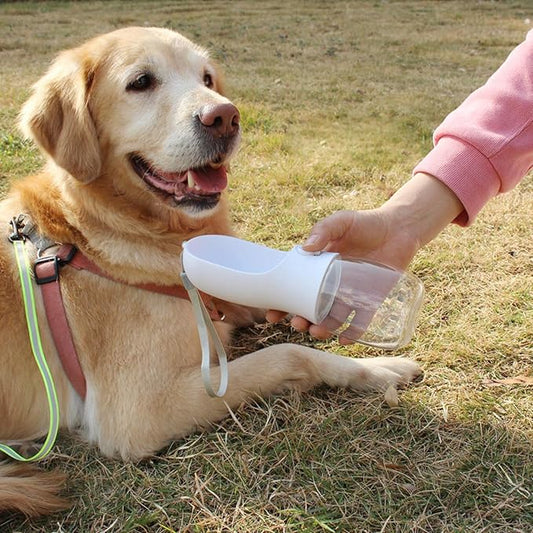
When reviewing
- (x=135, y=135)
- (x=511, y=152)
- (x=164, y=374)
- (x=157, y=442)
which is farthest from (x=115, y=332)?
(x=511, y=152)

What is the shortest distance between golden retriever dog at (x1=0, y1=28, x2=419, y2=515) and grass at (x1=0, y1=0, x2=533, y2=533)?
11 cm

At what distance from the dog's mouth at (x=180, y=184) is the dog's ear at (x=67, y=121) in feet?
0.58

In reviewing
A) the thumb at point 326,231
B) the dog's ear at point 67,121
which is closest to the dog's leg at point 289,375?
the thumb at point 326,231

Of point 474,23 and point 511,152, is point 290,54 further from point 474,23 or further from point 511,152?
point 511,152

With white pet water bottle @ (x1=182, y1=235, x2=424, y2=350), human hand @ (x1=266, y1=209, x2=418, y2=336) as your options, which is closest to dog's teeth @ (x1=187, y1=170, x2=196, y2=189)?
white pet water bottle @ (x1=182, y1=235, x2=424, y2=350)

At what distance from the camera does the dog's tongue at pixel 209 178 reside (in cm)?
250

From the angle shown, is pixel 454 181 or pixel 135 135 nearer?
pixel 454 181

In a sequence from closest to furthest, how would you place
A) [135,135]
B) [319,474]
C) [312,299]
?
1. [312,299]
2. [319,474]
3. [135,135]

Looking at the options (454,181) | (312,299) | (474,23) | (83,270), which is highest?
(454,181)

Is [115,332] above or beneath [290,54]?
above

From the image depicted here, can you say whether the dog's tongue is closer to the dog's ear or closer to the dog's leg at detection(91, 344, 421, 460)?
the dog's ear

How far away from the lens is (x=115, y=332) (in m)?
2.31

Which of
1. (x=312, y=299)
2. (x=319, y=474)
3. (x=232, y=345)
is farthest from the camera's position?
(x=232, y=345)

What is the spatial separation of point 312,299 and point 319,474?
613mm
